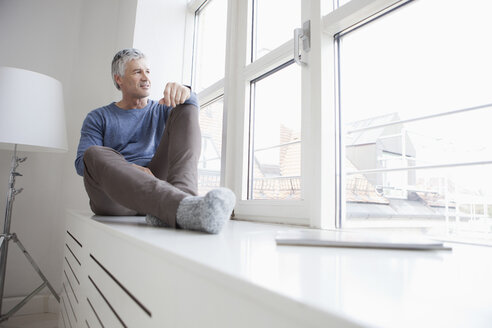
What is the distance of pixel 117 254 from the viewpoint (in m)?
0.67

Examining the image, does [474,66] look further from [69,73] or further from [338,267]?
[69,73]

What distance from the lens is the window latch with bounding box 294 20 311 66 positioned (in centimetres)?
112

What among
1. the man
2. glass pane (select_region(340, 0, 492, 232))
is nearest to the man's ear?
the man

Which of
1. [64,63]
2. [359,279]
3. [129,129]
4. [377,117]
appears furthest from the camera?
[64,63]

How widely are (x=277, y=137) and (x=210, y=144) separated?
25.1 inches

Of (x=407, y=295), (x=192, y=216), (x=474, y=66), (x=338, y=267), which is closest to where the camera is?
(x=407, y=295)

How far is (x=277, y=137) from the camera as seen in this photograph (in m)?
1.40

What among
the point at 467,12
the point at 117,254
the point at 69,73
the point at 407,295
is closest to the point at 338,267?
the point at 407,295

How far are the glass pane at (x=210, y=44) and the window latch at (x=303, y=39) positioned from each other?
781 mm

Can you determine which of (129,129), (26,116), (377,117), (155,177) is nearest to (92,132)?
(129,129)

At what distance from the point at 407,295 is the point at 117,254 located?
1.86ft

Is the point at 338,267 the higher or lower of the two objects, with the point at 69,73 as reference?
lower

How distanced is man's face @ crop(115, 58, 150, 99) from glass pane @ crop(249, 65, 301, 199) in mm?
495

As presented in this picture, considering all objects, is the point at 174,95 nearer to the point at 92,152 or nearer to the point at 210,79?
the point at 92,152
